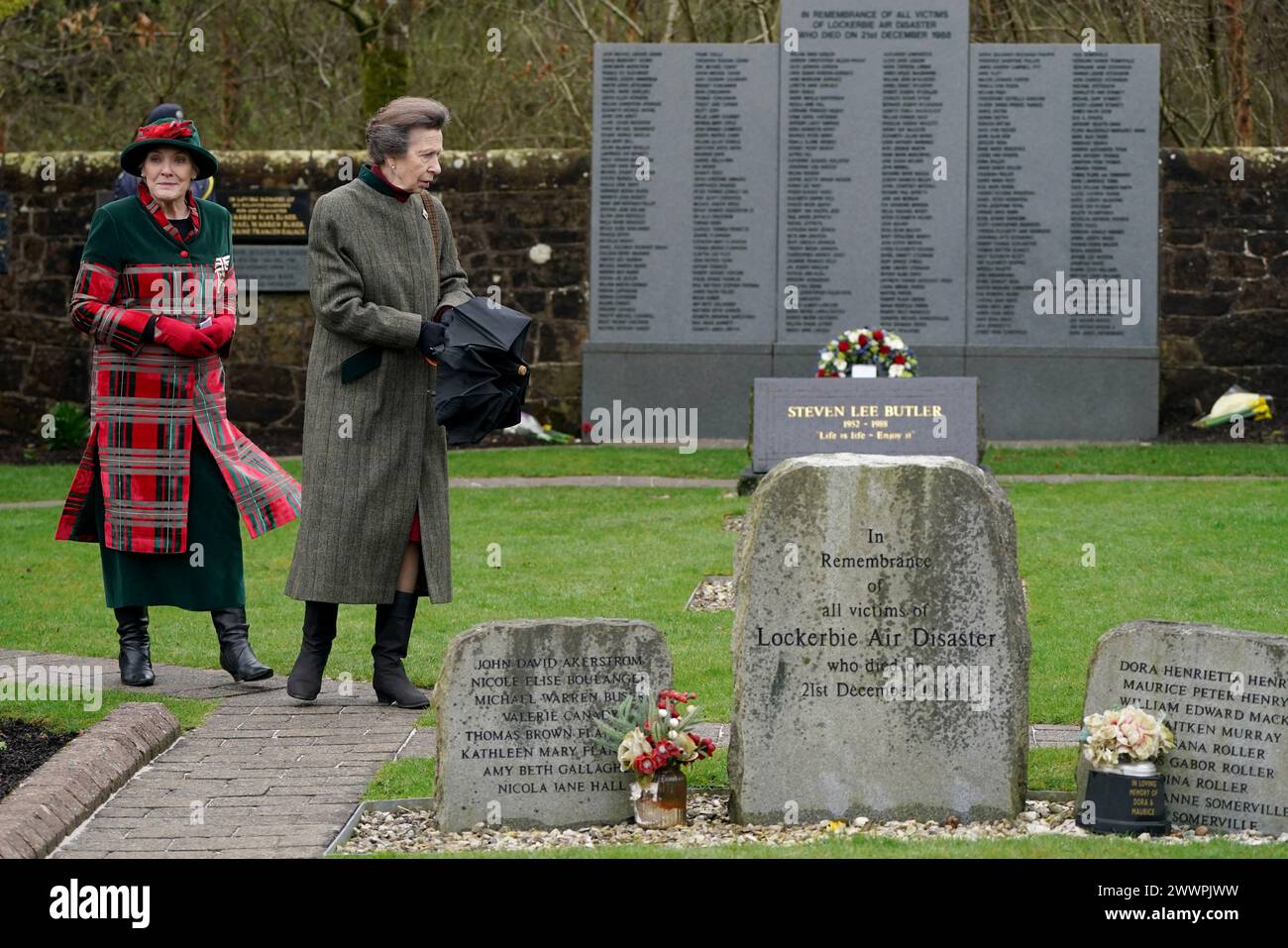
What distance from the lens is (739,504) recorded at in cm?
1212

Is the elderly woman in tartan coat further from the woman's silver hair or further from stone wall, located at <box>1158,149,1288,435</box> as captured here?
stone wall, located at <box>1158,149,1288,435</box>

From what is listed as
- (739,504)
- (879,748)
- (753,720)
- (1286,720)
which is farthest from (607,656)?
(739,504)

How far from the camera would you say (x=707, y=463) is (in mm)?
14523

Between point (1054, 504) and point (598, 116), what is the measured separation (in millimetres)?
6099

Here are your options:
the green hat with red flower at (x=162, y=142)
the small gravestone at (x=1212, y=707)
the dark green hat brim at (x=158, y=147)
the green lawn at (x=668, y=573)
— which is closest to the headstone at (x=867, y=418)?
the green lawn at (x=668, y=573)

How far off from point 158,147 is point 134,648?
1918 mm

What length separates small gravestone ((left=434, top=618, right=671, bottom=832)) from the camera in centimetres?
532

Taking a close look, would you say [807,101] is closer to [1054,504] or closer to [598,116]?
[598,116]

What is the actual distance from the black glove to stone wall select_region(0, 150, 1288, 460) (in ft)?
31.4

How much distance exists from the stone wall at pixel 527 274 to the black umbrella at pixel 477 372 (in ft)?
31.9

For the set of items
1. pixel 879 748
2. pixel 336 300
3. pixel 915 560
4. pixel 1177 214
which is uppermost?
pixel 1177 214

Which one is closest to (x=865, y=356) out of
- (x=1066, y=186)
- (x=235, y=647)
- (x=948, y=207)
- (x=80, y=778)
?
(x=948, y=207)

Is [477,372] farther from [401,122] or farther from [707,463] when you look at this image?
[707,463]

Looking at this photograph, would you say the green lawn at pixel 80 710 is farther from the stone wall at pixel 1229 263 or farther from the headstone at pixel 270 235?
the stone wall at pixel 1229 263
